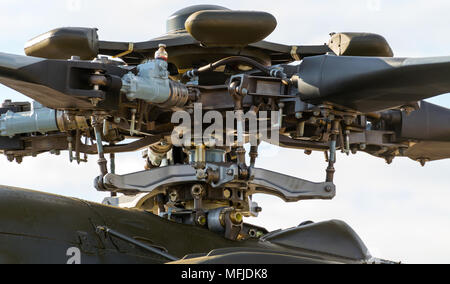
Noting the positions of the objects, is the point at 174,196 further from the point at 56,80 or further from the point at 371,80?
the point at 371,80

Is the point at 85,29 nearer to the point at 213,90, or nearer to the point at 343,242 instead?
the point at 213,90

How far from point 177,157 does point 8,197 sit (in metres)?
3.45

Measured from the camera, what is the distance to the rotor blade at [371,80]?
941 cm

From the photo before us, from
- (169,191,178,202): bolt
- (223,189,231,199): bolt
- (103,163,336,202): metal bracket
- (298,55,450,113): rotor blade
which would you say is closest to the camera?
(298,55,450,113): rotor blade

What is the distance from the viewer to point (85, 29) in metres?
11.6

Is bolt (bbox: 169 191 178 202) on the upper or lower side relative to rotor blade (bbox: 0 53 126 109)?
lower

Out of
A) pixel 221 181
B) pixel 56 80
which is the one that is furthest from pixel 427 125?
pixel 56 80
